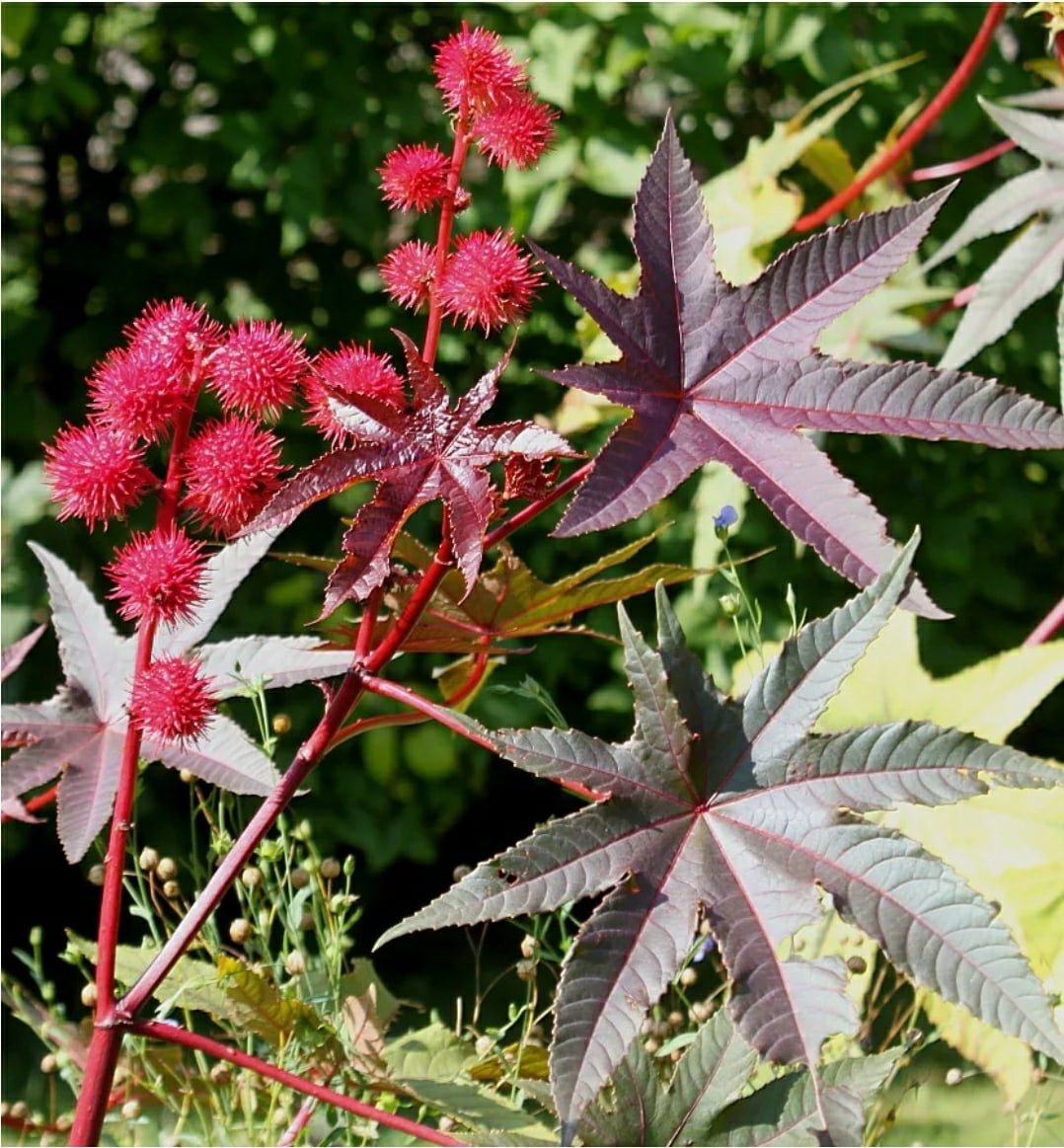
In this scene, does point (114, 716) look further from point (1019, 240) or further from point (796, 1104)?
point (1019, 240)

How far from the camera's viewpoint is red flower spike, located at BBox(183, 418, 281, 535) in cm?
73

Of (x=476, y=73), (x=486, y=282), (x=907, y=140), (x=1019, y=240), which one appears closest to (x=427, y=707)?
(x=486, y=282)

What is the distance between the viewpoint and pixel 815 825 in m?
0.72

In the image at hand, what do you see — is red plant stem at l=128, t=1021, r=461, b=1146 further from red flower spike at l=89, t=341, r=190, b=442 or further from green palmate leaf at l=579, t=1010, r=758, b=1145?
red flower spike at l=89, t=341, r=190, b=442

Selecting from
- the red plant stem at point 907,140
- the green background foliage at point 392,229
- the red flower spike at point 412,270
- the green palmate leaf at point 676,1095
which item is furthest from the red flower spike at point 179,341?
the green background foliage at point 392,229

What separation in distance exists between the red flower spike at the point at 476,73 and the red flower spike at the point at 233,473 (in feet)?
0.76

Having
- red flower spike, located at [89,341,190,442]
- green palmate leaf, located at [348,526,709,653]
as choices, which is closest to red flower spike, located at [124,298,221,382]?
red flower spike, located at [89,341,190,442]

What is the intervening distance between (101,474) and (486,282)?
0.73 feet

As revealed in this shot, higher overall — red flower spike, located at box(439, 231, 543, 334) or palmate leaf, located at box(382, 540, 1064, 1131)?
red flower spike, located at box(439, 231, 543, 334)

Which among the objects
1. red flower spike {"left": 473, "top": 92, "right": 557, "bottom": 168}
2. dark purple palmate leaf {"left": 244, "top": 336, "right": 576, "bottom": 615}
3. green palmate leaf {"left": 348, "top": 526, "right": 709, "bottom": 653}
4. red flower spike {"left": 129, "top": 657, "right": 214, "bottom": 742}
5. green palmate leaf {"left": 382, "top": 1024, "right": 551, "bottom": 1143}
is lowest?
green palmate leaf {"left": 382, "top": 1024, "right": 551, "bottom": 1143}

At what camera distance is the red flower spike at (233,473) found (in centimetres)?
73

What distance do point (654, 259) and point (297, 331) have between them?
1956mm

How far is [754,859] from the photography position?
2.39ft

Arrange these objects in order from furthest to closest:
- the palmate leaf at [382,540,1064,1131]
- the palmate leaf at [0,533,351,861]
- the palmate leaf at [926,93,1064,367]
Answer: the palmate leaf at [926,93,1064,367]
the palmate leaf at [0,533,351,861]
the palmate leaf at [382,540,1064,1131]
